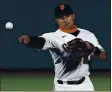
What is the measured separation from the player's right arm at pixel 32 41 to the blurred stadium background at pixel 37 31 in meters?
2.85

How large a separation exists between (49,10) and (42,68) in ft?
4.11

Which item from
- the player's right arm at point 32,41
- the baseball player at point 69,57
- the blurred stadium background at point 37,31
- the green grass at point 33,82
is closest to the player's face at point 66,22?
the baseball player at point 69,57

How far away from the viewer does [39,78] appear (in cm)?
816

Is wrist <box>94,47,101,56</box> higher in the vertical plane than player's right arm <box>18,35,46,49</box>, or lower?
lower

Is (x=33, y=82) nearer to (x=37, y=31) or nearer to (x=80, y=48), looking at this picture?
(x=37, y=31)

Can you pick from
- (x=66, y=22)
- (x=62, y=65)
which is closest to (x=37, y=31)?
(x=66, y=22)

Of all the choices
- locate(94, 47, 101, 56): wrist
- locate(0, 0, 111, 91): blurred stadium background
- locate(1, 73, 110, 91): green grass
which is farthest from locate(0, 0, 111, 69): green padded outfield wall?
locate(94, 47, 101, 56): wrist

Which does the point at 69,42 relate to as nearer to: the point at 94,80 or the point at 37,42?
the point at 37,42

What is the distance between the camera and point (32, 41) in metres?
4.84

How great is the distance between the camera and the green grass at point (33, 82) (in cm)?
721

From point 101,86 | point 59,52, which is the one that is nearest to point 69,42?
point 59,52

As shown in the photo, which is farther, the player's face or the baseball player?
the player's face

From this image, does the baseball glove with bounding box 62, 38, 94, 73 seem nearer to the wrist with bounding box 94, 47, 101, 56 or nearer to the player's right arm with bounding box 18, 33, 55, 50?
the wrist with bounding box 94, 47, 101, 56

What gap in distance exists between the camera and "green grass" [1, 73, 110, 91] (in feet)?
23.6
